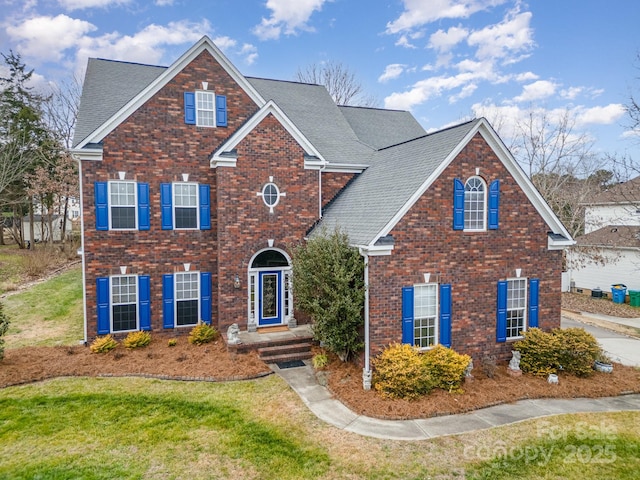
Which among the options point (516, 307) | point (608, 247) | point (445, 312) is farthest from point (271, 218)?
point (608, 247)

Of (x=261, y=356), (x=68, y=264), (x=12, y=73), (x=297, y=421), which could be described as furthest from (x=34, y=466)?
(x=12, y=73)

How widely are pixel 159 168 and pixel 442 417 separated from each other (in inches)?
469

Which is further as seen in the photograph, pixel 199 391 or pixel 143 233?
pixel 143 233

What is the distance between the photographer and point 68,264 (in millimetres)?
30266

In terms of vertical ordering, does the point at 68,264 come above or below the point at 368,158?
below

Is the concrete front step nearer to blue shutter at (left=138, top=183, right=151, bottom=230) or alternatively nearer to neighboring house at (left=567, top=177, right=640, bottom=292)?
blue shutter at (left=138, top=183, right=151, bottom=230)

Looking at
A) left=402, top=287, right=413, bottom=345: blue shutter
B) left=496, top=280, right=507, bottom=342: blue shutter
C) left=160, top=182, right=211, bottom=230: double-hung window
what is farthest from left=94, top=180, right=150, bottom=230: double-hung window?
left=496, top=280, right=507, bottom=342: blue shutter

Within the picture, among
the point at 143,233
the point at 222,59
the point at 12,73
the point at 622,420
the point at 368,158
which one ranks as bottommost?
the point at 622,420

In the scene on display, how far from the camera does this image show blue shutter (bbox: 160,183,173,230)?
13.8 meters

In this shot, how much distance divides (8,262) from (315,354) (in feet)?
94.7

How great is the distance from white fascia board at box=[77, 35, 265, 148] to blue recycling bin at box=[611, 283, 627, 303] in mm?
22657

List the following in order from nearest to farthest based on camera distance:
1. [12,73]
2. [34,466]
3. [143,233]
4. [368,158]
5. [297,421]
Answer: [34,466]
[297,421]
[143,233]
[368,158]
[12,73]

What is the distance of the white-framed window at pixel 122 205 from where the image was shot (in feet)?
43.9

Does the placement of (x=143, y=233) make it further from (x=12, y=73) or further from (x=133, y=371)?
(x=12, y=73)
